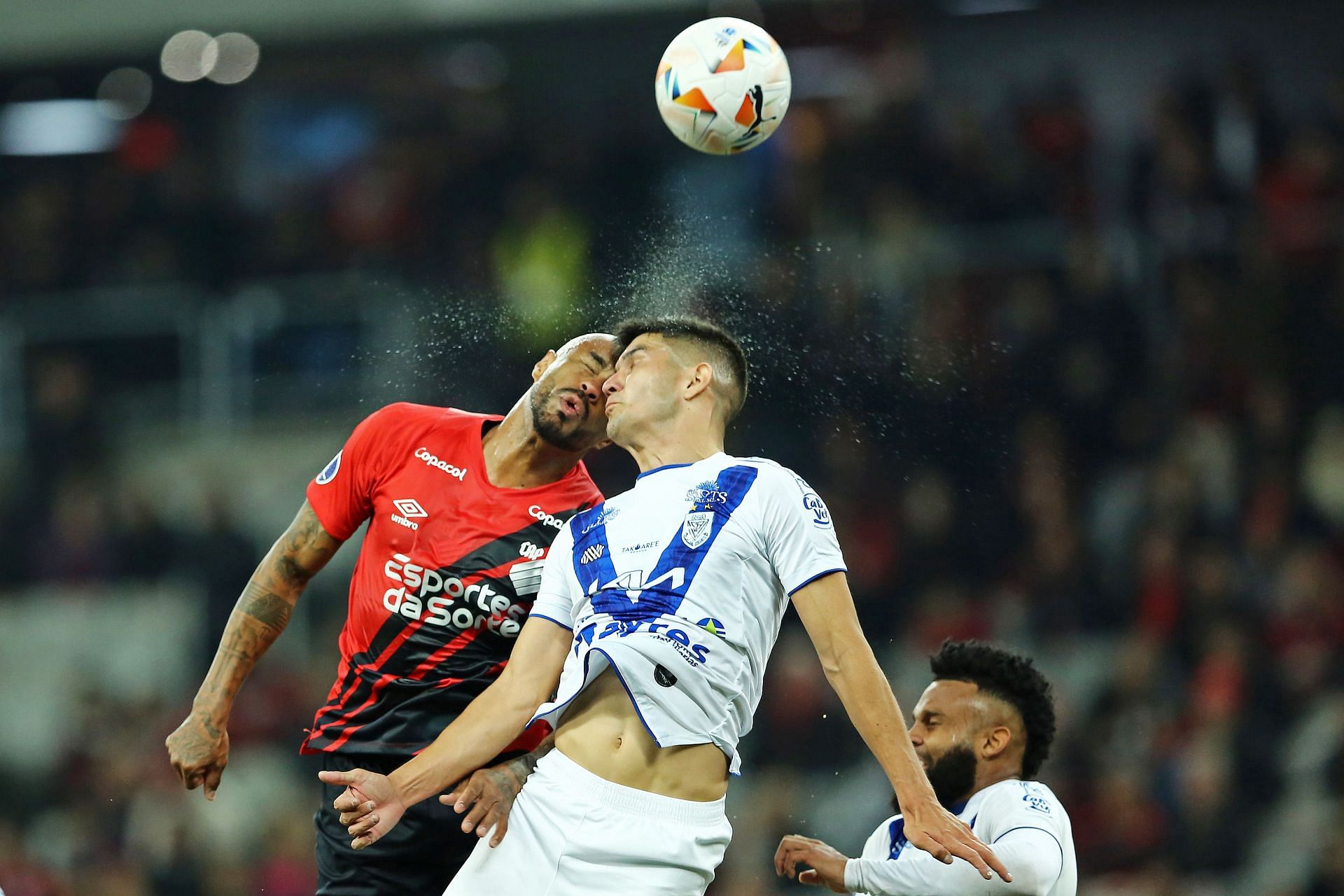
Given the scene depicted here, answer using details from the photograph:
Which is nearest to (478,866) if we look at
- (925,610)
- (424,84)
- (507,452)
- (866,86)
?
(507,452)

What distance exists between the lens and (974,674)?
521 cm

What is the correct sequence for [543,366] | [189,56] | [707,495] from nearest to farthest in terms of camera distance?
[707,495] → [543,366] → [189,56]

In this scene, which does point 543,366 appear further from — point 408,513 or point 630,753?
point 630,753

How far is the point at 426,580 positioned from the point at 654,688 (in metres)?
1.21

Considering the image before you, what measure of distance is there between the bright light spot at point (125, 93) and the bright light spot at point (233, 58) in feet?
2.05

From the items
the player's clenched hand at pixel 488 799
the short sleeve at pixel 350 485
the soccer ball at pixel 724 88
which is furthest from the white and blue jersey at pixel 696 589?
the soccer ball at pixel 724 88

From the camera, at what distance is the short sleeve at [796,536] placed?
4.08m

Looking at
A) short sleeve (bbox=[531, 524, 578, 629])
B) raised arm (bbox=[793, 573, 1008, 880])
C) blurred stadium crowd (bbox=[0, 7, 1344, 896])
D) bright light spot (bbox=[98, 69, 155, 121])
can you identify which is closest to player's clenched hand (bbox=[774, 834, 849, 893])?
raised arm (bbox=[793, 573, 1008, 880])

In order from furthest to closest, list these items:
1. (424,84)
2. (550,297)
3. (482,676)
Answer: (424,84) < (550,297) < (482,676)

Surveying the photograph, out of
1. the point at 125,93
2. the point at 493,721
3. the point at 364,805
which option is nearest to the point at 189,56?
the point at 125,93

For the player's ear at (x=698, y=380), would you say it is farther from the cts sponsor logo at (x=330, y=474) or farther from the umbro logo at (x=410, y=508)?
the cts sponsor logo at (x=330, y=474)

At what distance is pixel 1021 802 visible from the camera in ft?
15.6

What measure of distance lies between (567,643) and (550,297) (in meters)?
7.43

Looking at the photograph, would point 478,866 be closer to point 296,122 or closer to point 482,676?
point 482,676
